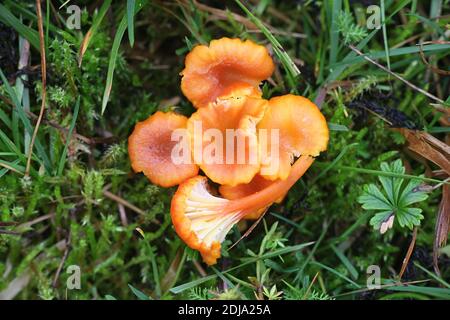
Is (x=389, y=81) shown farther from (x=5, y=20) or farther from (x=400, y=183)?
(x=5, y=20)

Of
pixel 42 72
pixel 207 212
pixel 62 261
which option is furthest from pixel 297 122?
pixel 62 261

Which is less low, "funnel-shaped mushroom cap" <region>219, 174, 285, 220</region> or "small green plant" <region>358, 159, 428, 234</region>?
"funnel-shaped mushroom cap" <region>219, 174, 285, 220</region>

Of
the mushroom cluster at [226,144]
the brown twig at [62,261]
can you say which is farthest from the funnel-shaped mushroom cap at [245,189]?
the brown twig at [62,261]

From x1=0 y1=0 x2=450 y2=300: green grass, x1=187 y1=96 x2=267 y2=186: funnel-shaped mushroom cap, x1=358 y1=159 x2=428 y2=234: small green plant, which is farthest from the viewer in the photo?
x1=0 y1=0 x2=450 y2=300: green grass

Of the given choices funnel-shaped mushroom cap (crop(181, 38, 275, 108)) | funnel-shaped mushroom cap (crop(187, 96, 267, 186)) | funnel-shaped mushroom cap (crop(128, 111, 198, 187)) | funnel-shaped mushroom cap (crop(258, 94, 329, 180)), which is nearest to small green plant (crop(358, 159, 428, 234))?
funnel-shaped mushroom cap (crop(258, 94, 329, 180))

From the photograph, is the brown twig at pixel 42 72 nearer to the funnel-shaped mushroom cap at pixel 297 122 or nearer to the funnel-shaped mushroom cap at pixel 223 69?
the funnel-shaped mushroom cap at pixel 223 69

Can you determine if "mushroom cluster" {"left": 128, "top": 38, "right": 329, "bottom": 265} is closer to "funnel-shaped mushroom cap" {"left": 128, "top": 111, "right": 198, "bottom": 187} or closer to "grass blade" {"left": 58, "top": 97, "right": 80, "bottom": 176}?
"funnel-shaped mushroom cap" {"left": 128, "top": 111, "right": 198, "bottom": 187}

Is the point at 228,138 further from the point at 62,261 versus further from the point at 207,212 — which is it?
the point at 62,261
